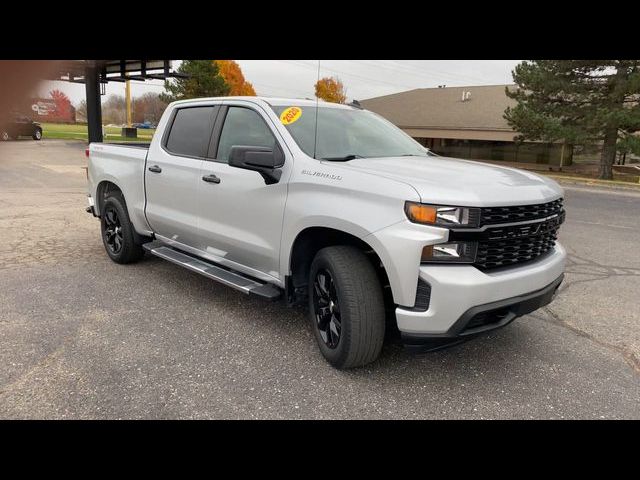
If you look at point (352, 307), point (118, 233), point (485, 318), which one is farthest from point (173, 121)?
point (485, 318)

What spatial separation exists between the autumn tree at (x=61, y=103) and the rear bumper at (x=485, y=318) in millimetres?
2637

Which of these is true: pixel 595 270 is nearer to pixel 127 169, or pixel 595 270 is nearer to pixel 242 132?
pixel 242 132

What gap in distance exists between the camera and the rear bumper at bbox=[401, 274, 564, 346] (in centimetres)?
293

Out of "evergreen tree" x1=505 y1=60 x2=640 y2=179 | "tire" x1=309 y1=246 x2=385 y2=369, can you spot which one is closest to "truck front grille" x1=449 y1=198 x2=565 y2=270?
"tire" x1=309 y1=246 x2=385 y2=369

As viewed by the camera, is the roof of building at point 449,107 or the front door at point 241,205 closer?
the front door at point 241,205

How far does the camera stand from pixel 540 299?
332 cm

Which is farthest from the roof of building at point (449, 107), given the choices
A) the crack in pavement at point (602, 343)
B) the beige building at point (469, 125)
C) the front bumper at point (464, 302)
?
the front bumper at point (464, 302)

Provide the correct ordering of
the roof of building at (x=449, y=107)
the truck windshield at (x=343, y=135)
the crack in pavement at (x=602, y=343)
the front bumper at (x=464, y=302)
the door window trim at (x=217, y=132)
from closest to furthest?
the front bumper at (x=464, y=302) < the crack in pavement at (x=602, y=343) < the truck windshield at (x=343, y=135) < the door window trim at (x=217, y=132) < the roof of building at (x=449, y=107)

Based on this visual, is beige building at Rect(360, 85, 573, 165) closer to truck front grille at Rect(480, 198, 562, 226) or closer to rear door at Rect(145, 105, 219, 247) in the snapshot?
rear door at Rect(145, 105, 219, 247)

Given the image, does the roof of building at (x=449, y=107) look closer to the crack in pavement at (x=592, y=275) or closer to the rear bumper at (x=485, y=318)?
the crack in pavement at (x=592, y=275)

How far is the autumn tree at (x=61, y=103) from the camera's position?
0.58 meters
